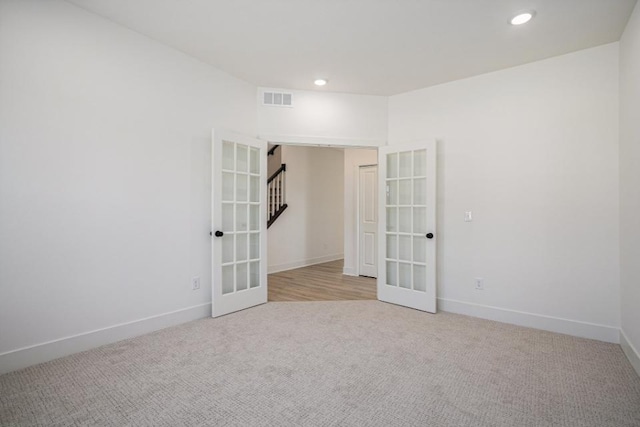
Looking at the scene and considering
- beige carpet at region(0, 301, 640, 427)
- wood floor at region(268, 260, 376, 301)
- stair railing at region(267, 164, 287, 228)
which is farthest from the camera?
stair railing at region(267, 164, 287, 228)

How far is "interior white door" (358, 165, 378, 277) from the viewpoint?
20.1ft

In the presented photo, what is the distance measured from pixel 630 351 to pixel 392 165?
2953mm

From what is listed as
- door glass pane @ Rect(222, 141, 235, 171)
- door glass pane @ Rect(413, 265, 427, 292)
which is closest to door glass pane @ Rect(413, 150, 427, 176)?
door glass pane @ Rect(413, 265, 427, 292)

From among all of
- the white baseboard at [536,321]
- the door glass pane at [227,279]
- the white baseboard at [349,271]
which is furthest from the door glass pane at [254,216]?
the white baseboard at [349,271]

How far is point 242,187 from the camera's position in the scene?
403cm

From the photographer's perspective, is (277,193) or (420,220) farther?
(277,193)

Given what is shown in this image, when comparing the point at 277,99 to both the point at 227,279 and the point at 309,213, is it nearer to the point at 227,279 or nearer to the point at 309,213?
the point at 227,279

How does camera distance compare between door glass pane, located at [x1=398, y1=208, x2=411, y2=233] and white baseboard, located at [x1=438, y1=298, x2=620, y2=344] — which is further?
door glass pane, located at [x1=398, y1=208, x2=411, y2=233]

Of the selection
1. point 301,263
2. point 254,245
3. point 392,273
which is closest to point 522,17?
point 392,273

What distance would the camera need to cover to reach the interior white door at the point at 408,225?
395 centimetres

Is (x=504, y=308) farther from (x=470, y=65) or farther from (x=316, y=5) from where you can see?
(x=316, y=5)

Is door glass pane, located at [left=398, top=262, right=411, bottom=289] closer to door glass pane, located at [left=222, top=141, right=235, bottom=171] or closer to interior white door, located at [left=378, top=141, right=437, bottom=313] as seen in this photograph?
interior white door, located at [left=378, top=141, right=437, bottom=313]

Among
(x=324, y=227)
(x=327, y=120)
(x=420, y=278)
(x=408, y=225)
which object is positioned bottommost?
(x=420, y=278)

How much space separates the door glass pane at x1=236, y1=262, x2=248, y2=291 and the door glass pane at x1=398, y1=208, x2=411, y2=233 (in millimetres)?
2105
